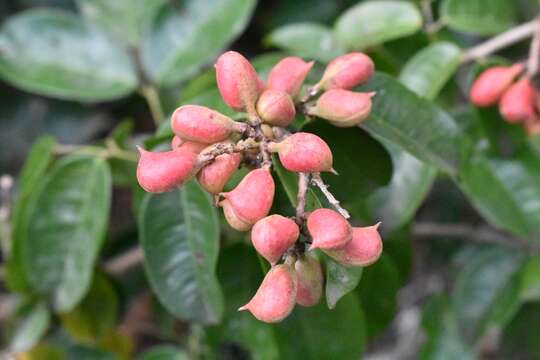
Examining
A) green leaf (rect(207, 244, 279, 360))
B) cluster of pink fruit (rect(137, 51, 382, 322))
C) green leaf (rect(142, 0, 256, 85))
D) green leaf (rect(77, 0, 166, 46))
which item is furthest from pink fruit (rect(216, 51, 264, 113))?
green leaf (rect(77, 0, 166, 46))

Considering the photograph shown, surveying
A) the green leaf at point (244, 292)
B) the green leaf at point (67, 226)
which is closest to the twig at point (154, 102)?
the green leaf at point (67, 226)

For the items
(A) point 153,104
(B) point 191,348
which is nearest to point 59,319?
(B) point 191,348

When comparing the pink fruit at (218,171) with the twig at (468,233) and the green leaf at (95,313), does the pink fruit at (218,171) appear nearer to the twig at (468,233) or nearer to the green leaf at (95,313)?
the green leaf at (95,313)

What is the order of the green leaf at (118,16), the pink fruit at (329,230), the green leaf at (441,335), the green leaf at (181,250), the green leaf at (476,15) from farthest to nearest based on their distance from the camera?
the green leaf at (441,335) → the green leaf at (118,16) → the green leaf at (476,15) → the green leaf at (181,250) → the pink fruit at (329,230)

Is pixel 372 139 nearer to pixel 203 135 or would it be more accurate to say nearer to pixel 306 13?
pixel 203 135

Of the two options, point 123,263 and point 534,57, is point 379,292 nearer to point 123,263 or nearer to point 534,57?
point 534,57
